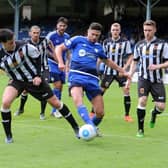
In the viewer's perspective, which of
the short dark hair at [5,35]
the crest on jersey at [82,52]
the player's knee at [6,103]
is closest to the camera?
the short dark hair at [5,35]

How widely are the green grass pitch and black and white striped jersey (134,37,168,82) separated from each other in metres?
1.05

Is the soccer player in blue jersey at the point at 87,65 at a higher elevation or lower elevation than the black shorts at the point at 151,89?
higher

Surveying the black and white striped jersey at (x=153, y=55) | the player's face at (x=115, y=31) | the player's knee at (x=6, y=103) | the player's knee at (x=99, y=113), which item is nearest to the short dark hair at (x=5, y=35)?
the player's knee at (x=6, y=103)

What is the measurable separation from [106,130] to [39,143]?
2.04 meters

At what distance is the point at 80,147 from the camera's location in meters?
8.93

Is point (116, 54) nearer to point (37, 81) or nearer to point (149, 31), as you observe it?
point (149, 31)

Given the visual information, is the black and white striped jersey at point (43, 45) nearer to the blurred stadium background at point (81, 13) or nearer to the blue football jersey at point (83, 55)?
the blue football jersey at point (83, 55)

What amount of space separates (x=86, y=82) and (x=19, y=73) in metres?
1.10

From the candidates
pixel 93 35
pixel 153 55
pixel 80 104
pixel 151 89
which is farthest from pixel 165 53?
pixel 80 104

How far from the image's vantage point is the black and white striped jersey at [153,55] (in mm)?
10117

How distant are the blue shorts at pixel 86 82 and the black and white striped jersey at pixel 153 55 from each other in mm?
1007

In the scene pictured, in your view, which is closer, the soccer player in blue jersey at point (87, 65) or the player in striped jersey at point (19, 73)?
the player in striped jersey at point (19, 73)

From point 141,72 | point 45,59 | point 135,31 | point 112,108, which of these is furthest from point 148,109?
point 135,31

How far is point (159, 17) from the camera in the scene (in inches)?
1641
